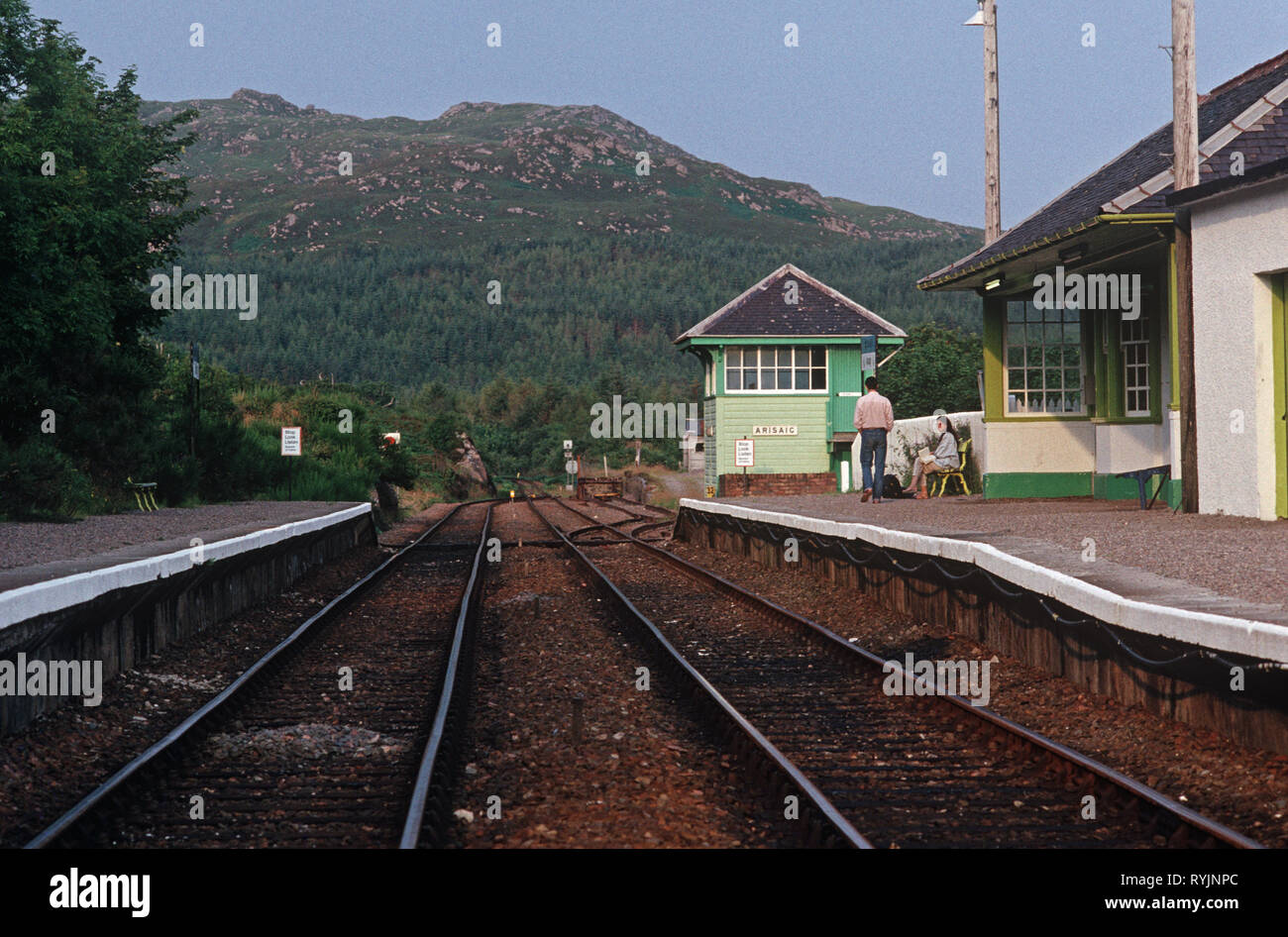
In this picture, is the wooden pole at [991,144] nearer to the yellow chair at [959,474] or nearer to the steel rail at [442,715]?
the yellow chair at [959,474]

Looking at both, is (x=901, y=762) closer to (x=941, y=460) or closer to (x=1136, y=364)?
(x=1136, y=364)

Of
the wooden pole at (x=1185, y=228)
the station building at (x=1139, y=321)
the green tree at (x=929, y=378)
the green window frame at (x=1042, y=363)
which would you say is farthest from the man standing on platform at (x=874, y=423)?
the green tree at (x=929, y=378)

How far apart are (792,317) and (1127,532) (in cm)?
2741

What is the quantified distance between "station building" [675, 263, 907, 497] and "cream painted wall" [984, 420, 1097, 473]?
17.8 metres

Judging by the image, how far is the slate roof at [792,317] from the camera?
38719mm

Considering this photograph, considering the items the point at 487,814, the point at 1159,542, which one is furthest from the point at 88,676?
the point at 1159,542

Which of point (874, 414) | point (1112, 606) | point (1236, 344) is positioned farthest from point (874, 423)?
point (1112, 606)

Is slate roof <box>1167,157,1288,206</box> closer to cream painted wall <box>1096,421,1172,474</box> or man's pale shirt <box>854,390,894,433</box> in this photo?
cream painted wall <box>1096,421,1172,474</box>

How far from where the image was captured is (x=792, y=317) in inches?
1558

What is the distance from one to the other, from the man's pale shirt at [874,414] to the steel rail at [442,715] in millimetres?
6871

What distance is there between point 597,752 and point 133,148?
78.2 ft

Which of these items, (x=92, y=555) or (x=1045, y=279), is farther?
(x=1045, y=279)

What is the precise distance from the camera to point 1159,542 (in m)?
11.4
